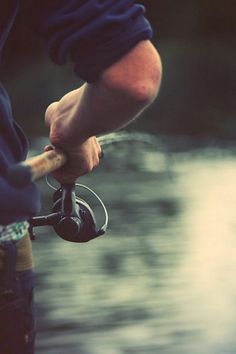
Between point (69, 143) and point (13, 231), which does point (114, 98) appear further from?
point (13, 231)

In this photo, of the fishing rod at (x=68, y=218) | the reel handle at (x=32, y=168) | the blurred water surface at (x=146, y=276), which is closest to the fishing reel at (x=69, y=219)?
the fishing rod at (x=68, y=218)

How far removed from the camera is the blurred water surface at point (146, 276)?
5656mm

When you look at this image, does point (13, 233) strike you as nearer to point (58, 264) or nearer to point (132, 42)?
point (132, 42)

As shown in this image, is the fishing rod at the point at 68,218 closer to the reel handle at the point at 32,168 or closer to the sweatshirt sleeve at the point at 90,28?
the reel handle at the point at 32,168

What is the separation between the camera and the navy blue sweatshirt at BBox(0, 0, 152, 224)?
2111 millimetres

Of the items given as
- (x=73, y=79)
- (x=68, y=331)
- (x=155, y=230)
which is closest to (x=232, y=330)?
(x=68, y=331)

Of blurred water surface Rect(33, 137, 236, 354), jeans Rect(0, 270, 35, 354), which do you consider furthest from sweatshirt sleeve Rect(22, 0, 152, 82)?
blurred water surface Rect(33, 137, 236, 354)

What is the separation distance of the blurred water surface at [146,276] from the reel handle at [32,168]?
2643 millimetres

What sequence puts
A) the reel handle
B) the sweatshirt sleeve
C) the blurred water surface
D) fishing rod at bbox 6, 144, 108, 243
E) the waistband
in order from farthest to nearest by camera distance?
the blurred water surface, fishing rod at bbox 6, 144, 108, 243, the waistband, the sweatshirt sleeve, the reel handle

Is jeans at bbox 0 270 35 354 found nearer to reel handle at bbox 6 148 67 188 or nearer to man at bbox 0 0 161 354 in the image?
man at bbox 0 0 161 354

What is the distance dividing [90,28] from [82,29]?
1 cm

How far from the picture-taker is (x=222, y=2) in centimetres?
2356

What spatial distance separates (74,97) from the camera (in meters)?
2.30

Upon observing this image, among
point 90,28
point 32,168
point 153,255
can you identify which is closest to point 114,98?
point 90,28
